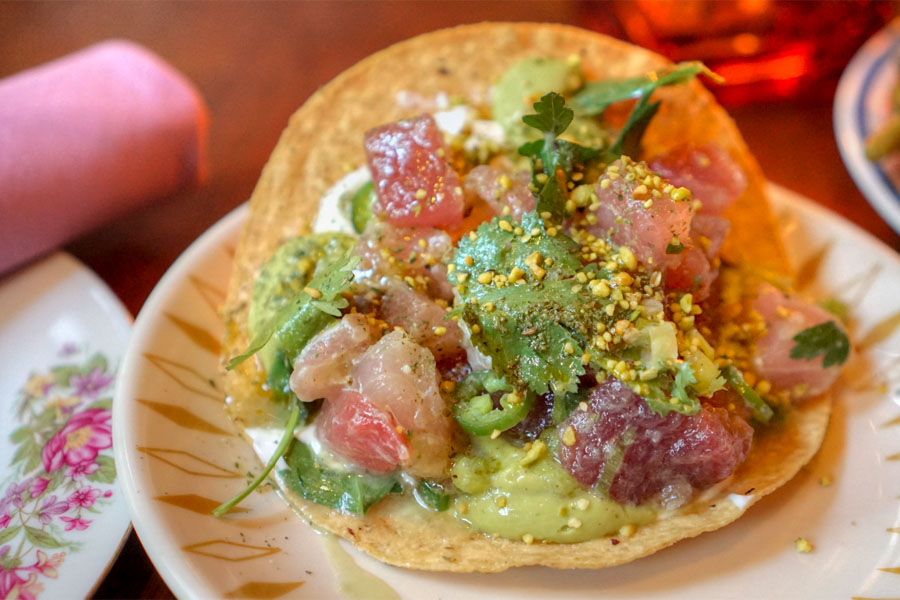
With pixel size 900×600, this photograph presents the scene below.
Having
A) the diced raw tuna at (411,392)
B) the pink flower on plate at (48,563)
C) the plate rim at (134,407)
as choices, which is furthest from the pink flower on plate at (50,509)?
the diced raw tuna at (411,392)

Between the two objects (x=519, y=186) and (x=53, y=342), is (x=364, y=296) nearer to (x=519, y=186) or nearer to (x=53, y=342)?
(x=519, y=186)

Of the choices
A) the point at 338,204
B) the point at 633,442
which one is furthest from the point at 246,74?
the point at 633,442

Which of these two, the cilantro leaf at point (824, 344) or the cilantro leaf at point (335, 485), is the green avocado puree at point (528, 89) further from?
the cilantro leaf at point (335, 485)

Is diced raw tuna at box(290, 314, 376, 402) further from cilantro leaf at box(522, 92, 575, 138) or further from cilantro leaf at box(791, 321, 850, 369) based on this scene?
cilantro leaf at box(791, 321, 850, 369)

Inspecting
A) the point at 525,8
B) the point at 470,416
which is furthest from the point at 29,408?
the point at 525,8

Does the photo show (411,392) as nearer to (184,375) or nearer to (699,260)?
(184,375)
